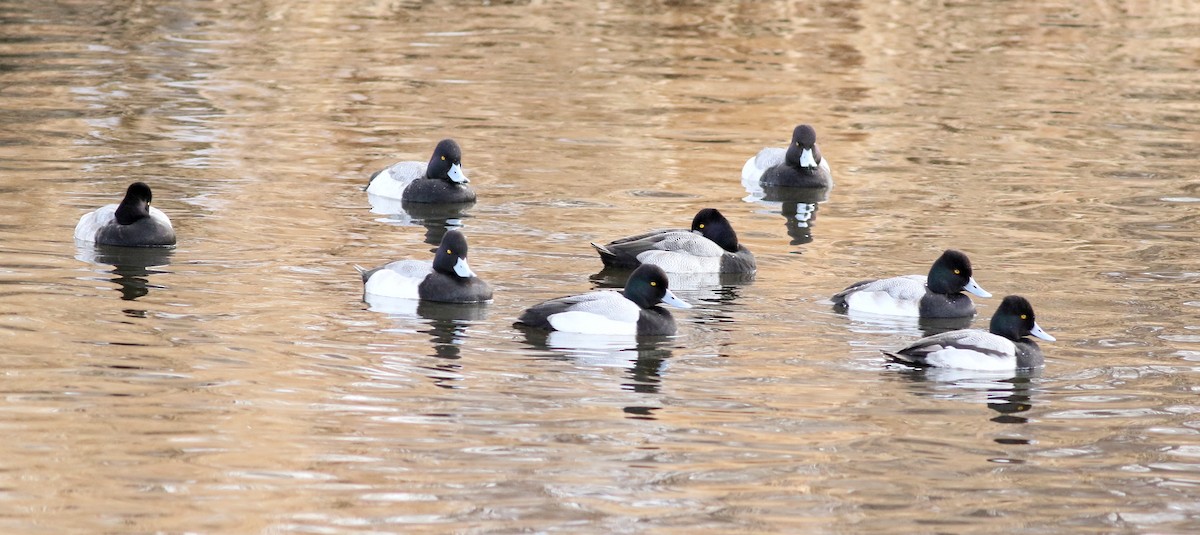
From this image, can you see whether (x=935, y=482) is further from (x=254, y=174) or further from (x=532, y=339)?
(x=254, y=174)

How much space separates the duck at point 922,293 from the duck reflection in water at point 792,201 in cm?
378

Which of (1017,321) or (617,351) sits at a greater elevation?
(1017,321)

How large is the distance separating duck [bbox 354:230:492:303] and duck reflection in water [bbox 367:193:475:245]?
312cm

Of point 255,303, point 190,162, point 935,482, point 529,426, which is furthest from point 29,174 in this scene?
point 935,482

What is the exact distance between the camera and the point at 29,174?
18625 millimetres

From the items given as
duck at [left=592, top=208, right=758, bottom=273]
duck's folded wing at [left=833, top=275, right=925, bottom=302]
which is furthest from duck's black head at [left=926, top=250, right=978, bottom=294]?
duck at [left=592, top=208, right=758, bottom=273]

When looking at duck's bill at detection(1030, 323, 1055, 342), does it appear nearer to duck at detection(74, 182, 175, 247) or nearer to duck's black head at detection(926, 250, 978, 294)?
duck's black head at detection(926, 250, 978, 294)

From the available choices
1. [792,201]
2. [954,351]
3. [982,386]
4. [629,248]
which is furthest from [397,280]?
[792,201]

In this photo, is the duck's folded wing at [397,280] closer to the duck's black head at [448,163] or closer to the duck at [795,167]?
the duck's black head at [448,163]

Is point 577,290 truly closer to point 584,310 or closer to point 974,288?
point 584,310

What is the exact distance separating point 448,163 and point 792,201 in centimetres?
377

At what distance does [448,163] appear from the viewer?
Result: 60.3 ft

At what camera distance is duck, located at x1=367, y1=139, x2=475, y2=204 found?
18.3 m

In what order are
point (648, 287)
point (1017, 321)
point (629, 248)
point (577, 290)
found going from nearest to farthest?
point (1017, 321)
point (648, 287)
point (577, 290)
point (629, 248)
